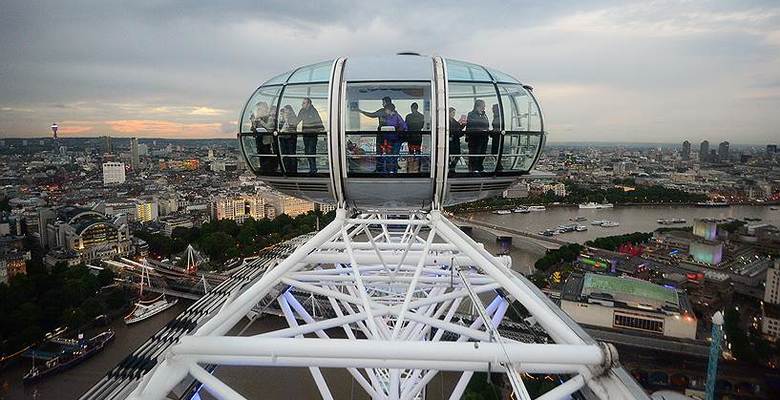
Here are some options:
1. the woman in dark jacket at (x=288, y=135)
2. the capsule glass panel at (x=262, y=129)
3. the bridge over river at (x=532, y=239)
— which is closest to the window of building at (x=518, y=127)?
the woman in dark jacket at (x=288, y=135)

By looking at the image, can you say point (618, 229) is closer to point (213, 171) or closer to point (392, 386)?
point (392, 386)

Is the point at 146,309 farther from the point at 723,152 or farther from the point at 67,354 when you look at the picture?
the point at 723,152

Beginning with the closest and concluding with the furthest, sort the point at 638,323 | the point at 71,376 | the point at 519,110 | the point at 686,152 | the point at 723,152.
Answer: the point at 519,110, the point at 71,376, the point at 638,323, the point at 723,152, the point at 686,152

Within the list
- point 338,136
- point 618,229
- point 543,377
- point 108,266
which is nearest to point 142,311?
point 108,266

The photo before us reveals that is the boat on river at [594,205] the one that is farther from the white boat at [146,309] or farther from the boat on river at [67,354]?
the boat on river at [67,354]

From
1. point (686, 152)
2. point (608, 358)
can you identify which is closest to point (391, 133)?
point (608, 358)
